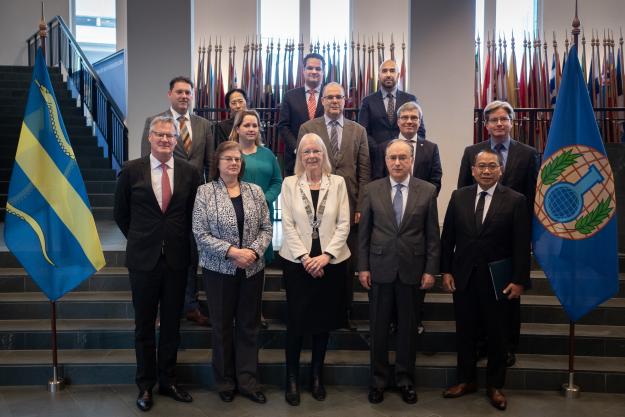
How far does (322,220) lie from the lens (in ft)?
11.2

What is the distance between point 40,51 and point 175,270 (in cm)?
172

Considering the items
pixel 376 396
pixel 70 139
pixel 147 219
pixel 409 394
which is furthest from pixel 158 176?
pixel 70 139

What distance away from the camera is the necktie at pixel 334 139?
12.9 feet

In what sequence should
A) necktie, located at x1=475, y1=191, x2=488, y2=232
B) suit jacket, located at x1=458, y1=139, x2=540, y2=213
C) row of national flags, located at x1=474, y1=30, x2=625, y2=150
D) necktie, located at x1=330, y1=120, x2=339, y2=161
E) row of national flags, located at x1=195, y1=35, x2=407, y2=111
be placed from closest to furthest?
1. necktie, located at x1=475, y1=191, x2=488, y2=232
2. suit jacket, located at x1=458, y1=139, x2=540, y2=213
3. necktie, located at x1=330, y1=120, x2=339, y2=161
4. row of national flags, located at x1=474, y1=30, x2=625, y2=150
5. row of national flags, located at x1=195, y1=35, x2=407, y2=111

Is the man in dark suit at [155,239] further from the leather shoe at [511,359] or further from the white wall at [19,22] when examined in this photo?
the white wall at [19,22]

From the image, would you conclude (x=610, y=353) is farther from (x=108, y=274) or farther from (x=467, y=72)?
(x=108, y=274)

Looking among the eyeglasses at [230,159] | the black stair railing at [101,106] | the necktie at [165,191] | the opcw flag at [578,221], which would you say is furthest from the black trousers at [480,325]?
the black stair railing at [101,106]

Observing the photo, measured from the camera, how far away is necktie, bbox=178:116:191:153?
4023 millimetres

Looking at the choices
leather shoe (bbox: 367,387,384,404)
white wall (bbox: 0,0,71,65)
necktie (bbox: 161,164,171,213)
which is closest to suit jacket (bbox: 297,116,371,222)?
necktie (bbox: 161,164,171,213)

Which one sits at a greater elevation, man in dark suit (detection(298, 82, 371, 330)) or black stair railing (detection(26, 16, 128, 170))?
black stair railing (detection(26, 16, 128, 170))

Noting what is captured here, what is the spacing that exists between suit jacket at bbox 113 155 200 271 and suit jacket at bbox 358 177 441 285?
108cm

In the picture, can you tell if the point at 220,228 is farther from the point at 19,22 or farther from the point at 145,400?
the point at 19,22

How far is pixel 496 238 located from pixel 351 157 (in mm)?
1088

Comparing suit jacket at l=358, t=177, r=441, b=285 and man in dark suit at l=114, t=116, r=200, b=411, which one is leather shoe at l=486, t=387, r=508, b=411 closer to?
suit jacket at l=358, t=177, r=441, b=285
